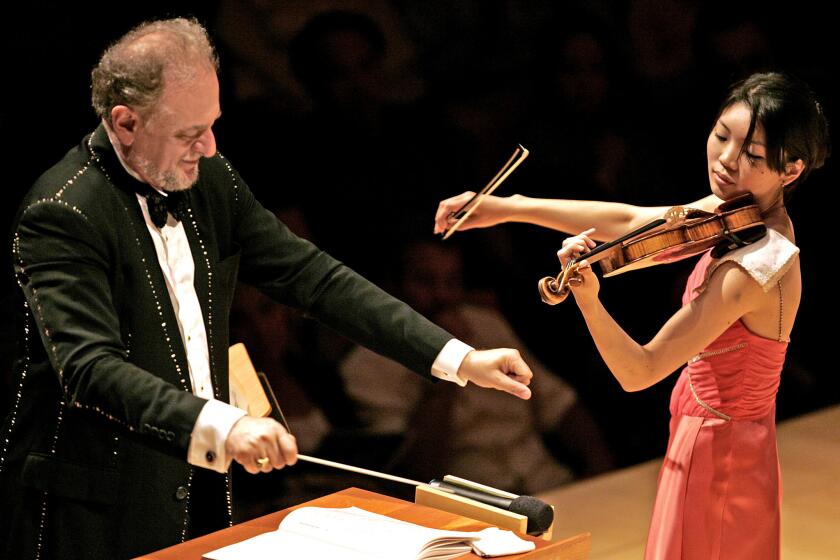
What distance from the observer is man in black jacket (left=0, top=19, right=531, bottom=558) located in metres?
2.15

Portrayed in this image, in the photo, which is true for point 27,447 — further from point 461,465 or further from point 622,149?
point 622,149

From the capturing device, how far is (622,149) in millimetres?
4891

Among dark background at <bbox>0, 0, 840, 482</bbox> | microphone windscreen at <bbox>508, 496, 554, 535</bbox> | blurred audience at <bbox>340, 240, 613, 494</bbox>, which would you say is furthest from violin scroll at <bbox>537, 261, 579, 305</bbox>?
blurred audience at <bbox>340, 240, 613, 494</bbox>

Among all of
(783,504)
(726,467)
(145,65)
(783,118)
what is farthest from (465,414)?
(145,65)

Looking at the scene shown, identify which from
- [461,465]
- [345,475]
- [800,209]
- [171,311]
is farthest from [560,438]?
[171,311]

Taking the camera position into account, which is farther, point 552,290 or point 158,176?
point 552,290

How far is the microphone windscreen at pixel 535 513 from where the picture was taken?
2221 millimetres

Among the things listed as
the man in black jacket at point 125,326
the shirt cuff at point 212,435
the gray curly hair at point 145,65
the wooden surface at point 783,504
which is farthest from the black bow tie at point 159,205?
the wooden surface at point 783,504

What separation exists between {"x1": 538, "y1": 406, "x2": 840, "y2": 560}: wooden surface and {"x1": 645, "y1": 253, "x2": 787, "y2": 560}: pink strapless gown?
4.80 ft

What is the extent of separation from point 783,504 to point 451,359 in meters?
2.91

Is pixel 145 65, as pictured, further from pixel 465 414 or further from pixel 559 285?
pixel 465 414

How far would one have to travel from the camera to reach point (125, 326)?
7.54 ft

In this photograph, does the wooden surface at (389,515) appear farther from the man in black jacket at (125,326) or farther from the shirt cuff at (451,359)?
the shirt cuff at (451,359)

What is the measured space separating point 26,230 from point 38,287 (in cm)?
12
